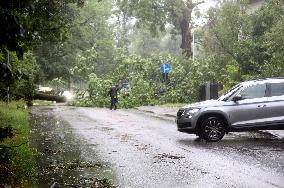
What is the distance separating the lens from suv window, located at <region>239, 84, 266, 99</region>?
14.8 m

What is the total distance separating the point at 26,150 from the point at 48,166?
1.60m

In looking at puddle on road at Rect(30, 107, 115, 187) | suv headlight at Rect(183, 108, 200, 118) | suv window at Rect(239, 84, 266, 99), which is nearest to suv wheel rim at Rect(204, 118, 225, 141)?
suv headlight at Rect(183, 108, 200, 118)

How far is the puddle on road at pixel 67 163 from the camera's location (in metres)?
8.81

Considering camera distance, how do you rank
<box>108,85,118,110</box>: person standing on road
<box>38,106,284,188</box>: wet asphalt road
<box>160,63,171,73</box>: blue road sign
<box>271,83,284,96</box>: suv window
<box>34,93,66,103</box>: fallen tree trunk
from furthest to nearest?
<box>34,93,66,103</box>: fallen tree trunk → <box>160,63,171,73</box>: blue road sign → <box>108,85,118,110</box>: person standing on road → <box>271,83,284,96</box>: suv window → <box>38,106,284,188</box>: wet asphalt road

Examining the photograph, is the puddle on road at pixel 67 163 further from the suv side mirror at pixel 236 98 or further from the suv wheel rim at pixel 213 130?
the suv side mirror at pixel 236 98

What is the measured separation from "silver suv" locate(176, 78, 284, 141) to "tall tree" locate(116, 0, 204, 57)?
3311 centimetres

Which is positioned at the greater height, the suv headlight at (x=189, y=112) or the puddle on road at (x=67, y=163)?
the suv headlight at (x=189, y=112)

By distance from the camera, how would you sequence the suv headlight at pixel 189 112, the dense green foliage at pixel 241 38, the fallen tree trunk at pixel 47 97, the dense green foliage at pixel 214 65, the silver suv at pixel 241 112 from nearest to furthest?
1. the silver suv at pixel 241 112
2. the suv headlight at pixel 189 112
3. the dense green foliage at pixel 241 38
4. the dense green foliage at pixel 214 65
5. the fallen tree trunk at pixel 47 97

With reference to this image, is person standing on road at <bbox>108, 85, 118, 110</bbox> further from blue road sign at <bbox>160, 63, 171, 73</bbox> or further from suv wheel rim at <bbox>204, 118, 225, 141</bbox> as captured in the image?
suv wheel rim at <bbox>204, 118, 225, 141</bbox>

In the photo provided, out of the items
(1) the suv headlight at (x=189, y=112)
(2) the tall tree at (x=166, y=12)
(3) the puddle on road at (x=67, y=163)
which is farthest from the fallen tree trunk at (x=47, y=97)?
(1) the suv headlight at (x=189, y=112)

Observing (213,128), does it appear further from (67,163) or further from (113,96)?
(113,96)

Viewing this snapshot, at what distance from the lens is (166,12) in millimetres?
50312

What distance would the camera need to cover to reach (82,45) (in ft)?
192

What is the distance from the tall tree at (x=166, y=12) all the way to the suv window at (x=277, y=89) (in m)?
33.1
